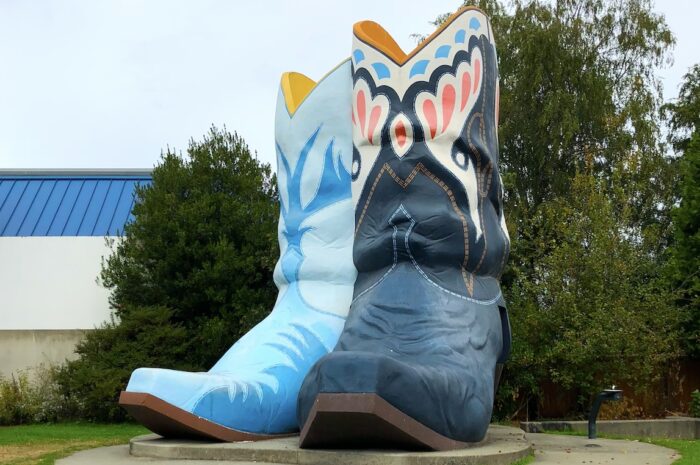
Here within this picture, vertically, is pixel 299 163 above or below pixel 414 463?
above

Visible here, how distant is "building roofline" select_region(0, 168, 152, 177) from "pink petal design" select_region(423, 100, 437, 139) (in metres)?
11.4

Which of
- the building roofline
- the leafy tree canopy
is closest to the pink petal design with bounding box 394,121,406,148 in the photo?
the leafy tree canopy

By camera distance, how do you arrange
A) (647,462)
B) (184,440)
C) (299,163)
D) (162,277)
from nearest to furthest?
1. (647,462)
2. (184,440)
3. (299,163)
4. (162,277)

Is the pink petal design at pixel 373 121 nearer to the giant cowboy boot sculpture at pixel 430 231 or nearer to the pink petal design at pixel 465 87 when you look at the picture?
the giant cowboy boot sculpture at pixel 430 231

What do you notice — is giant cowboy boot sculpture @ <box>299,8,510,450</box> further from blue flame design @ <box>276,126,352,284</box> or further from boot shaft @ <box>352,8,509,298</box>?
blue flame design @ <box>276,126,352,284</box>

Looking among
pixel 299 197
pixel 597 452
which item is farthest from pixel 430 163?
pixel 597 452

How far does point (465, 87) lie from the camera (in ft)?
21.5

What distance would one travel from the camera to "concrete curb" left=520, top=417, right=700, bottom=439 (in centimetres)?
932

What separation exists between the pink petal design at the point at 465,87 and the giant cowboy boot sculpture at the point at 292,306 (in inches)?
44.1

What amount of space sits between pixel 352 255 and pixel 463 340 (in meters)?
1.38

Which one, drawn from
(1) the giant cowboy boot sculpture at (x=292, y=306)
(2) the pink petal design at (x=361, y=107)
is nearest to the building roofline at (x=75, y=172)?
(1) the giant cowboy boot sculpture at (x=292, y=306)

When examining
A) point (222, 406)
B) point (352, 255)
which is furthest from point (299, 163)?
point (222, 406)

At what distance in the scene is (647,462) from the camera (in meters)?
5.62

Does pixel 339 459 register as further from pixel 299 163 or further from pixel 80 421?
pixel 80 421
